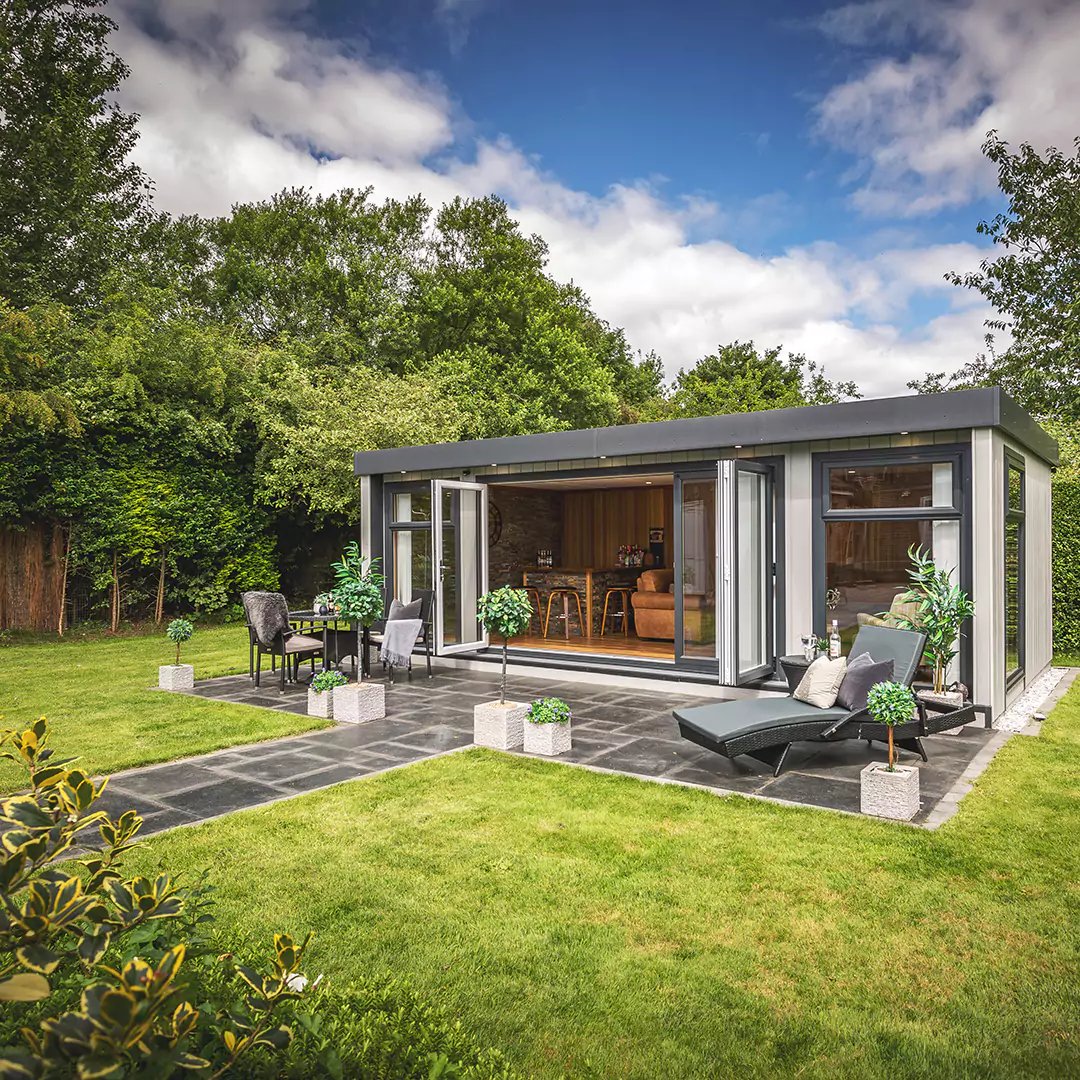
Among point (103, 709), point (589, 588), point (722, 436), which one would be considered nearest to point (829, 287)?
point (589, 588)

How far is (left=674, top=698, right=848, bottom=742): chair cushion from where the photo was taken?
5195 millimetres

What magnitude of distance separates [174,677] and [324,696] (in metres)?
2.32

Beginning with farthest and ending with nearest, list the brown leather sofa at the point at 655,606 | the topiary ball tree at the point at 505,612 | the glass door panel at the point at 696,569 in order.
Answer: the brown leather sofa at the point at 655,606 < the glass door panel at the point at 696,569 < the topiary ball tree at the point at 505,612

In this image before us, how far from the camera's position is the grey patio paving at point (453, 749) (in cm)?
481

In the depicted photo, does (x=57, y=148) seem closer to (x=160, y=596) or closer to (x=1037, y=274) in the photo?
(x=160, y=596)

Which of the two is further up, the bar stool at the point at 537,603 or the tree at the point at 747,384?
the tree at the point at 747,384

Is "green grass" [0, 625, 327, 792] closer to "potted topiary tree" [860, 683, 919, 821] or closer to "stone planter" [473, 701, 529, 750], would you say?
"stone planter" [473, 701, 529, 750]

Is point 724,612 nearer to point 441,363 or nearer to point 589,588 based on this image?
point 589,588

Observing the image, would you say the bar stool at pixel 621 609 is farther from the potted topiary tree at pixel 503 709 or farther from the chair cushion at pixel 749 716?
the chair cushion at pixel 749 716


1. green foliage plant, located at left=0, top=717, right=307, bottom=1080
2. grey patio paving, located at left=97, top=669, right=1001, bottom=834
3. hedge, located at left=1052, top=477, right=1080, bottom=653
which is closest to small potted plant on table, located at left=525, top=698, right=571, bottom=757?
grey patio paving, located at left=97, top=669, right=1001, bottom=834

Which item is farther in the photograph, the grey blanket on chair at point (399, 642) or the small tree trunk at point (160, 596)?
the small tree trunk at point (160, 596)

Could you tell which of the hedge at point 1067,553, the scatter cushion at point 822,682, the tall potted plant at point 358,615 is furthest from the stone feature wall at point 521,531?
the hedge at point 1067,553

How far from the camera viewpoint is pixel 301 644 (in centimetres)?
855

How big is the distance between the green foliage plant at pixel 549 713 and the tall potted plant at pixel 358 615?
5.67 feet
